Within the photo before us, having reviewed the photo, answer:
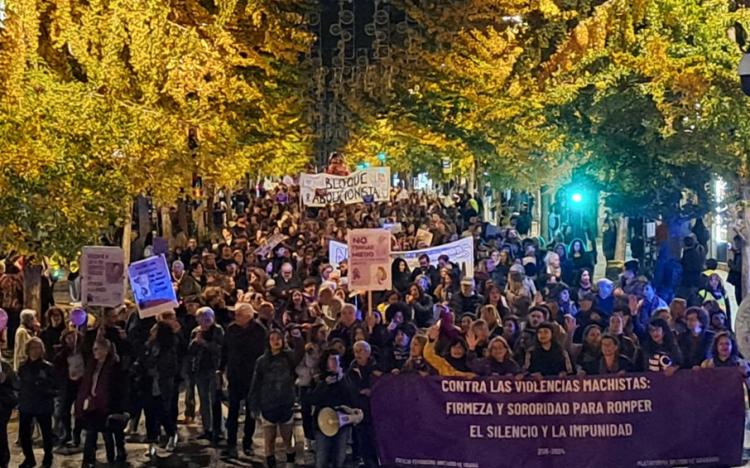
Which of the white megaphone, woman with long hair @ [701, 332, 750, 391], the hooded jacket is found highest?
woman with long hair @ [701, 332, 750, 391]

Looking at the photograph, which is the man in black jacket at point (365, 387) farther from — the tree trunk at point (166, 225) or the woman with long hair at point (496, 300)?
the tree trunk at point (166, 225)

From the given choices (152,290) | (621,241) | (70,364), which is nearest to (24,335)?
(70,364)

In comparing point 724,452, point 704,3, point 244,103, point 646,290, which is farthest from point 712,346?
point 244,103

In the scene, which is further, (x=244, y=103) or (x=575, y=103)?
(x=244, y=103)

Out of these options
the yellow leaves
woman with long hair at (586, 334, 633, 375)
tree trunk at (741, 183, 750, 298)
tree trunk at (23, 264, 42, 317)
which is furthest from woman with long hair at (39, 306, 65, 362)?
tree trunk at (741, 183, 750, 298)

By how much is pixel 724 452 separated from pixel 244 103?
1908cm

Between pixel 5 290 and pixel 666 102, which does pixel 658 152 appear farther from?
pixel 5 290

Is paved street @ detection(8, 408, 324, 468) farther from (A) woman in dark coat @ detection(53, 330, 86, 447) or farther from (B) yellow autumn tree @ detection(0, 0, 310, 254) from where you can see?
(B) yellow autumn tree @ detection(0, 0, 310, 254)

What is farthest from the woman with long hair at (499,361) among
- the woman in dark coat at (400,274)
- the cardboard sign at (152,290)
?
the woman in dark coat at (400,274)

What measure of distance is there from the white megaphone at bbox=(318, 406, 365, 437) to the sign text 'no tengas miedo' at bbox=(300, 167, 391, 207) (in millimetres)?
12774

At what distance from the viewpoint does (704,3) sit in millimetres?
16750

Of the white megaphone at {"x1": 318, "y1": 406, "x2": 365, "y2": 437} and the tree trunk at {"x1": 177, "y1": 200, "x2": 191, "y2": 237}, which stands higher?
the tree trunk at {"x1": 177, "y1": 200, "x2": 191, "y2": 237}

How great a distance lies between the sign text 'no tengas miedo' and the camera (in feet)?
79.0

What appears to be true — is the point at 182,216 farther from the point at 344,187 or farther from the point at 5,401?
the point at 5,401
